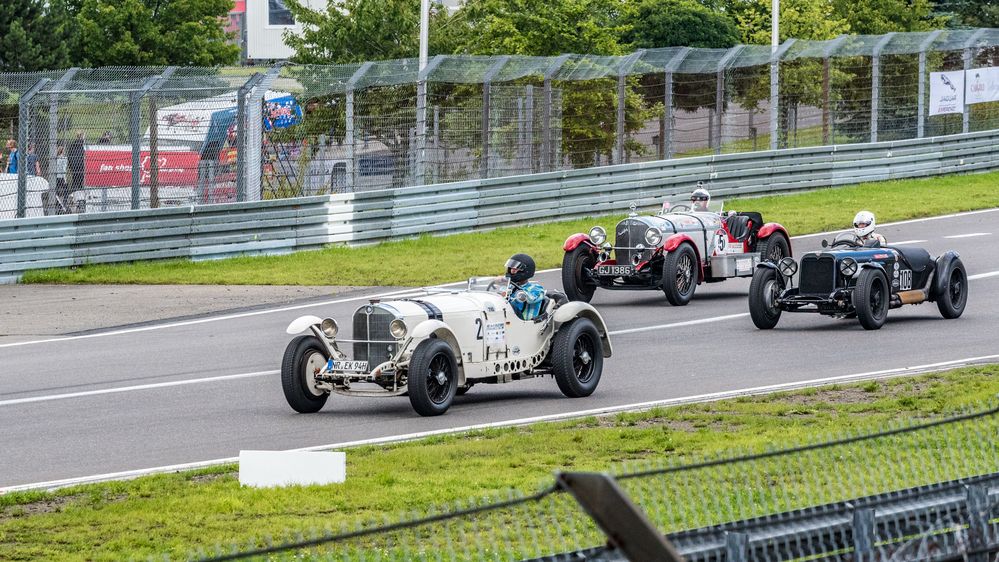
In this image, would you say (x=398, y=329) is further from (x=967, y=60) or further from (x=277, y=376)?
(x=967, y=60)

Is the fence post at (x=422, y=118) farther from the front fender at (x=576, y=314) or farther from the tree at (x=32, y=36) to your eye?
the tree at (x=32, y=36)

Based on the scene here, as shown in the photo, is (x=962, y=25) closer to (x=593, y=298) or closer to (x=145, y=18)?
(x=145, y=18)

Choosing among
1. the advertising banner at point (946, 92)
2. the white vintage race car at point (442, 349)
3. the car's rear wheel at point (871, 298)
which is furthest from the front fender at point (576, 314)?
the advertising banner at point (946, 92)

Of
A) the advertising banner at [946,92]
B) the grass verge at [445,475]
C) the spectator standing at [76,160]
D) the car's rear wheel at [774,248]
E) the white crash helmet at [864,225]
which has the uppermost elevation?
the advertising banner at [946,92]

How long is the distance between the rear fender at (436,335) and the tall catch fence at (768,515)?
4355 mm

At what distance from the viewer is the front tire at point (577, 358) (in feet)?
43.9

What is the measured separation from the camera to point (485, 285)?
13.8 metres

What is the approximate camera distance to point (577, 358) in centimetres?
1363

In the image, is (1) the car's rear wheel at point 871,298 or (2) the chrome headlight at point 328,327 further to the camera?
(1) the car's rear wheel at point 871,298

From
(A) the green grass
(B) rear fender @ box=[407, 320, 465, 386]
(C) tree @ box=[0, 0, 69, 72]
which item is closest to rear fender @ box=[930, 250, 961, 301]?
(A) the green grass

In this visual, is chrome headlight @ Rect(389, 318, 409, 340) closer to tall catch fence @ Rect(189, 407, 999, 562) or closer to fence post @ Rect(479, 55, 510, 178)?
tall catch fence @ Rect(189, 407, 999, 562)

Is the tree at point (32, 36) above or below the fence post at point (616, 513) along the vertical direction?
above

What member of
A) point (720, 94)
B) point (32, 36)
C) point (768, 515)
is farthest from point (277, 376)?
point (32, 36)

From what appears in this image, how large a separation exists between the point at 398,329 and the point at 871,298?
20.4 ft
